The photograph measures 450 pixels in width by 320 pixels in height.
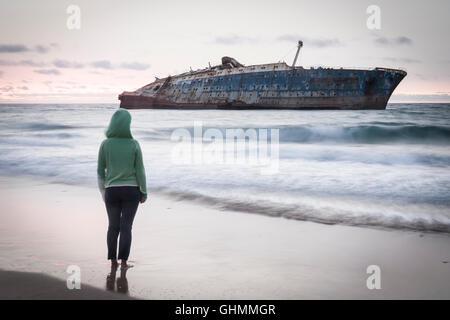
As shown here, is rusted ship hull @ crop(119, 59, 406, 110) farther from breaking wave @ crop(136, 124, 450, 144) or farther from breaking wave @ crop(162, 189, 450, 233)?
breaking wave @ crop(162, 189, 450, 233)

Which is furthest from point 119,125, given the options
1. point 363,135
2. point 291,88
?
point 291,88

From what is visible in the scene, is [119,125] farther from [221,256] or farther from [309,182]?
[309,182]

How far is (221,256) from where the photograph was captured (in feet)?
13.4

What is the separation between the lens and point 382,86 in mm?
48406

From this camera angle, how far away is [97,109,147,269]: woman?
3570 mm

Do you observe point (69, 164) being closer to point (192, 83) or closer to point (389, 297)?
point (389, 297)

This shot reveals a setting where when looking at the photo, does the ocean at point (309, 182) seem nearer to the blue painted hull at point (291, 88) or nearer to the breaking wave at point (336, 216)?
the breaking wave at point (336, 216)

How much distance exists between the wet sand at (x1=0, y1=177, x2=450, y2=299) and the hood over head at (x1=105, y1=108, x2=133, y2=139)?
119 centimetres

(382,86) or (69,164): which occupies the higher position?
(382,86)

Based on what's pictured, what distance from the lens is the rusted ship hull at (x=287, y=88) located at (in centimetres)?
4778

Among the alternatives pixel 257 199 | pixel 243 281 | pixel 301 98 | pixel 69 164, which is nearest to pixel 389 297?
pixel 243 281

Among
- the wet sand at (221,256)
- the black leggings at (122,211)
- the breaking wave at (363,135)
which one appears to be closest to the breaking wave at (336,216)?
the wet sand at (221,256)

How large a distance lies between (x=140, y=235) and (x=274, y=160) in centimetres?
860

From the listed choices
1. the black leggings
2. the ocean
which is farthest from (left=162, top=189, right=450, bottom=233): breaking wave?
the black leggings
